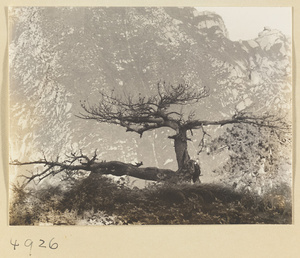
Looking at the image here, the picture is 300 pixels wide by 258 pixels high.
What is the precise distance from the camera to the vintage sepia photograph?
1.95 m

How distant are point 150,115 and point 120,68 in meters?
0.29

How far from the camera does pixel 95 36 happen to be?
1980 mm

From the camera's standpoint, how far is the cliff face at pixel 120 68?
1.96 metres

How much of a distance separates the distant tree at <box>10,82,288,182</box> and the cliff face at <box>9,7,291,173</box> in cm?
3

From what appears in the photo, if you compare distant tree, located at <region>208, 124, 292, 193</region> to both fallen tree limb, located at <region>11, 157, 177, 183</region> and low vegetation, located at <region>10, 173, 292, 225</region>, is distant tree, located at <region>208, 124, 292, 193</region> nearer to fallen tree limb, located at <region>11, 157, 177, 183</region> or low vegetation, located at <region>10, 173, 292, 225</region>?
low vegetation, located at <region>10, 173, 292, 225</region>

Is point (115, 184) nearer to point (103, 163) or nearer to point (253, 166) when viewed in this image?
point (103, 163)

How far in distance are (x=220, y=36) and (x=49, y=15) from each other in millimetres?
889

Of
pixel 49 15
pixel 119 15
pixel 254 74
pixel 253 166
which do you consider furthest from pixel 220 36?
pixel 49 15

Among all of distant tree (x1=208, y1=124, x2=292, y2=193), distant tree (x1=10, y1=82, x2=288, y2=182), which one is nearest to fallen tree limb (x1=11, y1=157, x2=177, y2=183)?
distant tree (x1=10, y1=82, x2=288, y2=182)

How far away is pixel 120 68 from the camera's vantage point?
1969mm
